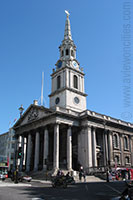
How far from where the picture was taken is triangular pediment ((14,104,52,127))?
39594 mm

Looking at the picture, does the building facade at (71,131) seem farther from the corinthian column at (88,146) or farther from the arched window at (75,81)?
the arched window at (75,81)

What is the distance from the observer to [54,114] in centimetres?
3644

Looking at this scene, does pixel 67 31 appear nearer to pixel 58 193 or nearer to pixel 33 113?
pixel 33 113

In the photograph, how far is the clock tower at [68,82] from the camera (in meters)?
44.8

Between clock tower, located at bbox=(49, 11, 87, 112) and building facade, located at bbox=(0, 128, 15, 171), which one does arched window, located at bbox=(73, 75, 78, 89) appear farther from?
building facade, located at bbox=(0, 128, 15, 171)

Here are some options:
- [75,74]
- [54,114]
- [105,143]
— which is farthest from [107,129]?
[75,74]

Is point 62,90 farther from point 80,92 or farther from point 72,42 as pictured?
point 72,42

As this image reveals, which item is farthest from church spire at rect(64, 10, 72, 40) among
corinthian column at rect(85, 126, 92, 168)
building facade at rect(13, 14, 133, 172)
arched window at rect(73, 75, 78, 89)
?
corinthian column at rect(85, 126, 92, 168)

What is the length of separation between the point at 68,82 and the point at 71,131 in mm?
12197

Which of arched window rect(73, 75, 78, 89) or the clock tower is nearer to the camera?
the clock tower

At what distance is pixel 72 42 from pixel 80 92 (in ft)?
51.7

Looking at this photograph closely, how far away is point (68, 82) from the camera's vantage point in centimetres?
4641

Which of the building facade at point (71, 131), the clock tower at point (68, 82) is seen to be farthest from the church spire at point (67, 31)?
the building facade at point (71, 131)

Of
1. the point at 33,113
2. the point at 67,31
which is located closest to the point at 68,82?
the point at 33,113
